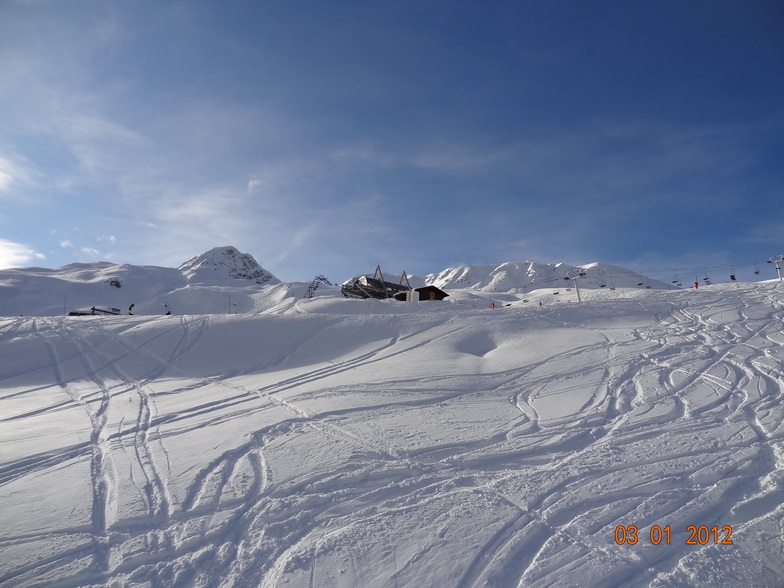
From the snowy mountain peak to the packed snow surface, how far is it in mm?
120666

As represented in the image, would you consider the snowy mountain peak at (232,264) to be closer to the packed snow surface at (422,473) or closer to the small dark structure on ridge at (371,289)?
the small dark structure on ridge at (371,289)

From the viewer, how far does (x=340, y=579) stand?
12.8 ft

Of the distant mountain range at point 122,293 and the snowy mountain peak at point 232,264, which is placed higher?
the snowy mountain peak at point 232,264

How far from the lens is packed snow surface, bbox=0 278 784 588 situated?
13.2 ft

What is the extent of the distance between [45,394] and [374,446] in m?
12.9

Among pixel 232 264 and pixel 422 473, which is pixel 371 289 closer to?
pixel 422 473
